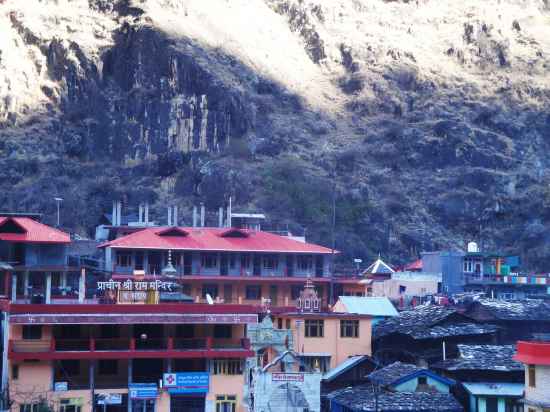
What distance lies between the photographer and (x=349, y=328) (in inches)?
2933

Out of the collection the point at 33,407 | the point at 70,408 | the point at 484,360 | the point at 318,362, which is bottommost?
the point at 70,408

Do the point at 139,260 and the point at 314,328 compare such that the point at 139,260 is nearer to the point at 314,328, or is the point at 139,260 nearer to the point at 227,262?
the point at 227,262

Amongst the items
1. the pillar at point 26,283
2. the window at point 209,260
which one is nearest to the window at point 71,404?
the pillar at point 26,283

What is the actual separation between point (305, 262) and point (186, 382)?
130ft

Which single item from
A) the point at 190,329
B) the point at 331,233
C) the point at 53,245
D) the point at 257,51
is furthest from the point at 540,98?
the point at 190,329

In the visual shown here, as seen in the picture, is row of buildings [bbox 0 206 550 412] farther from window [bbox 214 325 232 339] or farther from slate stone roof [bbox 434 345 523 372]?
slate stone roof [bbox 434 345 523 372]

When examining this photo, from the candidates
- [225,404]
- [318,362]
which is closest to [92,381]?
[225,404]

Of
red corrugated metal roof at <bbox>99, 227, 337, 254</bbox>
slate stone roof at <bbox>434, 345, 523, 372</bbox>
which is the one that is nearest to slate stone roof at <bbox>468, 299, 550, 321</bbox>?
slate stone roof at <bbox>434, 345, 523, 372</bbox>

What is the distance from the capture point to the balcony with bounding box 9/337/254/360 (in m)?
60.2

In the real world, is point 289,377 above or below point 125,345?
below

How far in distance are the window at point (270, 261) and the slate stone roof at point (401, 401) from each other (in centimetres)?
3449

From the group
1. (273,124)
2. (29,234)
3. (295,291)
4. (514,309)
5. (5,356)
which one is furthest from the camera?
(273,124)

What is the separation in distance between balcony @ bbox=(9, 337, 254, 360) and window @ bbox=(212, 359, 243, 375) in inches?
20.1

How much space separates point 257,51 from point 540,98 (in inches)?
1820
